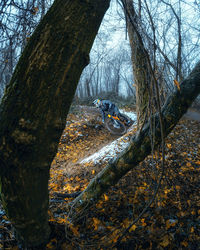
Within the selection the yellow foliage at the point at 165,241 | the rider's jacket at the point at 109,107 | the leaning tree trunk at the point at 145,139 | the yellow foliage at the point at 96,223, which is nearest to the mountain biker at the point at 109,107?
the rider's jacket at the point at 109,107

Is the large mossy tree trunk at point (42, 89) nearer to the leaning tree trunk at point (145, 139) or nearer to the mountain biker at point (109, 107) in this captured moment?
the leaning tree trunk at point (145, 139)

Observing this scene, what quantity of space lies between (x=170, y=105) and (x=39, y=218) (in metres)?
1.80

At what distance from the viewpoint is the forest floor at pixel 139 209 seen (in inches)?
78.5

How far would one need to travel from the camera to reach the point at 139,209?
280 cm

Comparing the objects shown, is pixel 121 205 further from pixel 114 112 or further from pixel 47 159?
pixel 114 112

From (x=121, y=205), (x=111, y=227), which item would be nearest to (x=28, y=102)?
(x=111, y=227)

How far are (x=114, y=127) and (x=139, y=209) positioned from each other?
21.3 feet

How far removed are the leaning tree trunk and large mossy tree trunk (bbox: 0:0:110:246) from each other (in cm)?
99

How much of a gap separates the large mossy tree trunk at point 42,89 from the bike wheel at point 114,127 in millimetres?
7507

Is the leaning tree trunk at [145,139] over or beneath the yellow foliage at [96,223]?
over

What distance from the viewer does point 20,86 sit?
43.9 inches

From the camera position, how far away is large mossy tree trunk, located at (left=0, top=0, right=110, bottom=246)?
1.11m

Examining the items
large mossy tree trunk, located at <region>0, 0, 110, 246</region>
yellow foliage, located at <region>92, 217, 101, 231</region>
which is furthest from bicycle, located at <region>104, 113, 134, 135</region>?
large mossy tree trunk, located at <region>0, 0, 110, 246</region>

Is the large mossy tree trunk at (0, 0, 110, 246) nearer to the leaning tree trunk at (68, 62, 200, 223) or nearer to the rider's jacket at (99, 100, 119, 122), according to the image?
the leaning tree trunk at (68, 62, 200, 223)
